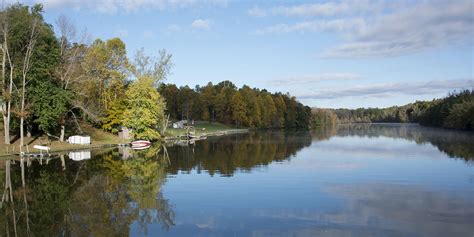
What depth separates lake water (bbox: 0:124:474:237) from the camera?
15922mm

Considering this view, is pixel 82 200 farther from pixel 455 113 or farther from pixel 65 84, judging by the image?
pixel 455 113

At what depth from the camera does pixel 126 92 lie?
68125 mm

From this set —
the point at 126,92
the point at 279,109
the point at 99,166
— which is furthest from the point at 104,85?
the point at 279,109

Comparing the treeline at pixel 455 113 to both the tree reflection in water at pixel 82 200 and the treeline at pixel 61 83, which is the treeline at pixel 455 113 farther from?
the tree reflection in water at pixel 82 200

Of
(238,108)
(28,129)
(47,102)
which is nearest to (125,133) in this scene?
(28,129)

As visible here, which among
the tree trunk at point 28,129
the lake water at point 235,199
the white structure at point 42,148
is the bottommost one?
the lake water at point 235,199

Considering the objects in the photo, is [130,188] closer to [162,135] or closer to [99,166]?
[99,166]

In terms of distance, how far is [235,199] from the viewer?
2189 centimetres

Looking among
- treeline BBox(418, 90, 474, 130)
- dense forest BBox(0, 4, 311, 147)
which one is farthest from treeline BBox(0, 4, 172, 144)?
treeline BBox(418, 90, 474, 130)

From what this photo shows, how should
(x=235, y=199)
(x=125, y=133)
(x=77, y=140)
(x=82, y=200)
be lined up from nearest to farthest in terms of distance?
(x=82, y=200)
(x=235, y=199)
(x=77, y=140)
(x=125, y=133)

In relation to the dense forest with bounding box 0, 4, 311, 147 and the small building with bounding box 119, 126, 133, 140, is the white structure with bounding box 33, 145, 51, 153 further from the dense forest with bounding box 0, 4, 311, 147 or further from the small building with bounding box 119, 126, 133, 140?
the small building with bounding box 119, 126, 133, 140

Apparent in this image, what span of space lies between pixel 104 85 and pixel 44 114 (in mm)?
22268

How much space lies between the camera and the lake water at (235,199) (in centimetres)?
1592

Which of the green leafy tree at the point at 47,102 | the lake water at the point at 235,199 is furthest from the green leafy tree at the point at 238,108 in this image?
the lake water at the point at 235,199
